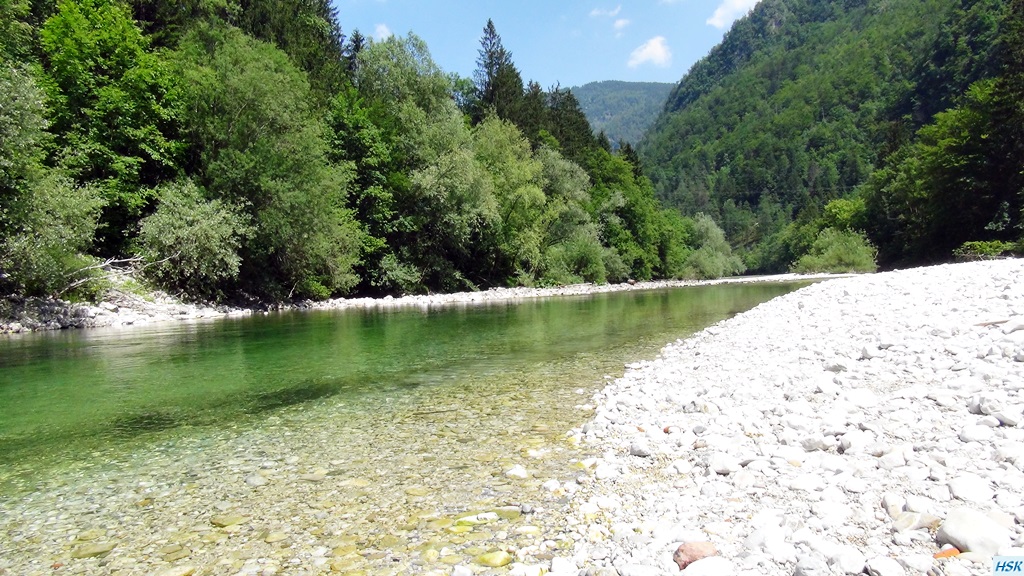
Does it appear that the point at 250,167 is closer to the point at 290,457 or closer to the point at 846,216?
the point at 290,457

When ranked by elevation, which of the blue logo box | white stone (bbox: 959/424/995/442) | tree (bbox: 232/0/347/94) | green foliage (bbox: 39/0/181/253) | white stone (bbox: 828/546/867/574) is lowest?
white stone (bbox: 828/546/867/574)

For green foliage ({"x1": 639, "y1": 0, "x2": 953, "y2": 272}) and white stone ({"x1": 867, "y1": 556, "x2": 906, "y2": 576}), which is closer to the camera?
white stone ({"x1": 867, "y1": 556, "x2": 906, "y2": 576})

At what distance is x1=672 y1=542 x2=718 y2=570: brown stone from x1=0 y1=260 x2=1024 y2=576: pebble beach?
0.02 m

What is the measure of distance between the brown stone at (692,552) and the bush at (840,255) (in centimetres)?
7341

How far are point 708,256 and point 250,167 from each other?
227 ft

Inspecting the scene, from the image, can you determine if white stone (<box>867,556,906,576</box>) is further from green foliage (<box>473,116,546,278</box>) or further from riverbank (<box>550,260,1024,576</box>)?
green foliage (<box>473,116,546,278</box>)

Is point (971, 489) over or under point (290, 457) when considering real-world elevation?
over

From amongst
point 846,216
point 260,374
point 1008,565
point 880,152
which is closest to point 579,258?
point 260,374

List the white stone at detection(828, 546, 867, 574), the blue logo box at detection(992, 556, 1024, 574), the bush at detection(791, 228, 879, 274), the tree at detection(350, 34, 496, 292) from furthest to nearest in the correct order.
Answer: the bush at detection(791, 228, 879, 274) → the tree at detection(350, 34, 496, 292) → the white stone at detection(828, 546, 867, 574) → the blue logo box at detection(992, 556, 1024, 574)

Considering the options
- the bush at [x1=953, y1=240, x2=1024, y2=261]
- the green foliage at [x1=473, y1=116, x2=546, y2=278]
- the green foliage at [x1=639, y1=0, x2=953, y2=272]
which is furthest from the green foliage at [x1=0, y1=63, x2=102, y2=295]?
the green foliage at [x1=639, y1=0, x2=953, y2=272]

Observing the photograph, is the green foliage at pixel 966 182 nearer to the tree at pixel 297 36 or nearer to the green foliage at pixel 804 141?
the tree at pixel 297 36

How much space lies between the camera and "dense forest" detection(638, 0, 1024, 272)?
41.2 m

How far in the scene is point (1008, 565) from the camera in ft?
9.93

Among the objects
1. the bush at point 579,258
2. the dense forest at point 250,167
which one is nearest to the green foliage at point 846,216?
the bush at point 579,258
